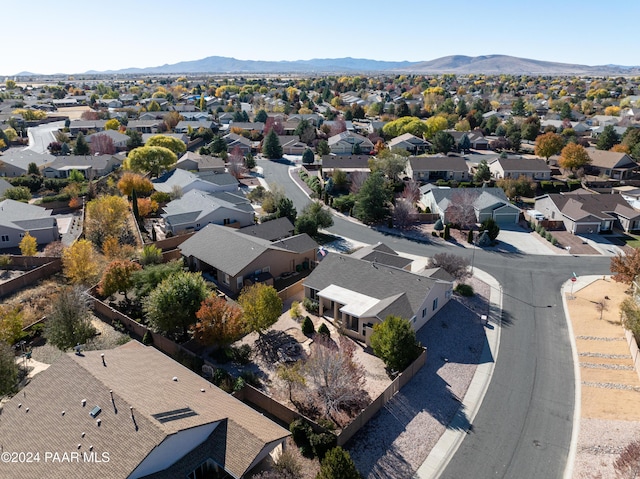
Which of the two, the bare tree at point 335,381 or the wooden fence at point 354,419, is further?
the bare tree at point 335,381

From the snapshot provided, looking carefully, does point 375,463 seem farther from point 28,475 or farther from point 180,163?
point 180,163

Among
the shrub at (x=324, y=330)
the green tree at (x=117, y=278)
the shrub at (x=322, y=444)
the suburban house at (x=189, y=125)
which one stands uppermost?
the green tree at (x=117, y=278)

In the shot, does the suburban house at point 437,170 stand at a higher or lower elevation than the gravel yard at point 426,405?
higher

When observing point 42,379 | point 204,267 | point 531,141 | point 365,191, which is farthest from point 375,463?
point 531,141

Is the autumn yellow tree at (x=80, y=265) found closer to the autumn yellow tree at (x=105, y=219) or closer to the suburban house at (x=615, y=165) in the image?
the autumn yellow tree at (x=105, y=219)

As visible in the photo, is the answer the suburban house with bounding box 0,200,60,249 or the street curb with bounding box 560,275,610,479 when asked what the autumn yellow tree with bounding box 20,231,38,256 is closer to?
the suburban house with bounding box 0,200,60,249

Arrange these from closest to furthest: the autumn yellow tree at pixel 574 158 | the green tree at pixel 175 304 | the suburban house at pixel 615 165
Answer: the green tree at pixel 175 304 → the suburban house at pixel 615 165 → the autumn yellow tree at pixel 574 158

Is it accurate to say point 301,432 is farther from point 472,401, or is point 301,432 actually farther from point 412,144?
point 412,144

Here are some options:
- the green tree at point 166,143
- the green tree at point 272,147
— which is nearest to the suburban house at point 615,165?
the green tree at point 272,147
